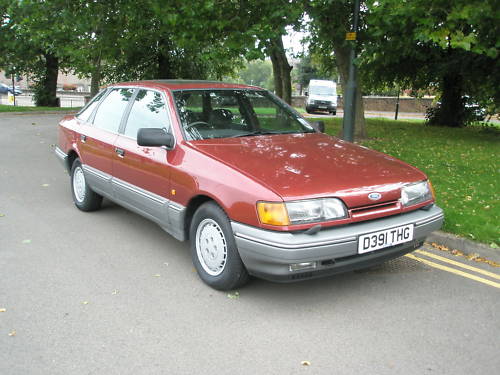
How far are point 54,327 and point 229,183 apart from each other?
1.63 m

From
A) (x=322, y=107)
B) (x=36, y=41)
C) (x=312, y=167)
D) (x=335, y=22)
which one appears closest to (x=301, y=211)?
(x=312, y=167)

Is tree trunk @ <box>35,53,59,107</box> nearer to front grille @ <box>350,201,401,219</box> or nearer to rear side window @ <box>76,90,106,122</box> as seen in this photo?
rear side window @ <box>76,90,106,122</box>

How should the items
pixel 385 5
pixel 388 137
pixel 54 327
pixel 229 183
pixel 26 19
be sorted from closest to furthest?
pixel 54 327 < pixel 229 183 < pixel 385 5 < pixel 26 19 < pixel 388 137

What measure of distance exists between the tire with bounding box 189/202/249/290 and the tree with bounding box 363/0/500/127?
5.48 meters

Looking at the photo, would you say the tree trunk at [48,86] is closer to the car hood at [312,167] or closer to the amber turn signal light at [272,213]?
the car hood at [312,167]

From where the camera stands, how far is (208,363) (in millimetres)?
3115

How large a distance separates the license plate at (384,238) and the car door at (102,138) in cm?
304

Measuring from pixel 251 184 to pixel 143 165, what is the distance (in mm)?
1611

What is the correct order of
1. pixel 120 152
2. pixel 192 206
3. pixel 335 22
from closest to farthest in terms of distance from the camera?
pixel 192 206 < pixel 120 152 < pixel 335 22

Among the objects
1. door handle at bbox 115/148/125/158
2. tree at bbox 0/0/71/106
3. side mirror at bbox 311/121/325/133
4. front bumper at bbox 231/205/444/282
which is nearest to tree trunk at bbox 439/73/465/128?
tree at bbox 0/0/71/106

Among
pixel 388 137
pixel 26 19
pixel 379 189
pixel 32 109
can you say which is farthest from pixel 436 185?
pixel 32 109

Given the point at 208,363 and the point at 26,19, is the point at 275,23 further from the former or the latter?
the point at 208,363

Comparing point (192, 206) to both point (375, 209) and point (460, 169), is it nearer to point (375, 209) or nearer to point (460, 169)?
point (375, 209)

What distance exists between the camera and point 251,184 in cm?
372
